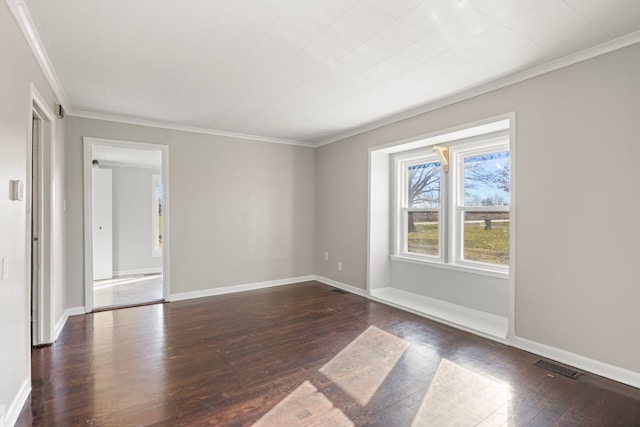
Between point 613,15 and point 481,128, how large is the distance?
4.81 ft

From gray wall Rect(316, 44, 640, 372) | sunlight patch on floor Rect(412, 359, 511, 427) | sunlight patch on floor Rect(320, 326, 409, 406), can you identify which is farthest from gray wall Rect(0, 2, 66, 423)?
gray wall Rect(316, 44, 640, 372)

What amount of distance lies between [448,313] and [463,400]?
6.22 ft

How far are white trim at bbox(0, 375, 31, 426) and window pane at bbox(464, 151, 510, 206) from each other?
14.7ft

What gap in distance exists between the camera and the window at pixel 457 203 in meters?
3.86

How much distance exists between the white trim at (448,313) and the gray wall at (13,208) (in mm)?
3708

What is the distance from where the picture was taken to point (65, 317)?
3992 mm

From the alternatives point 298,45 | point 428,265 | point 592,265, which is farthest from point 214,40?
point 428,265

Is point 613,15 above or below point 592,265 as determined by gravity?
above

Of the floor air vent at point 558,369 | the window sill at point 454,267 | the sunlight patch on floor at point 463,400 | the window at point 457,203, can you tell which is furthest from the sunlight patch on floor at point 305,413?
the window at point 457,203

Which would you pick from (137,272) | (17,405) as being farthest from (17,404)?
(137,272)

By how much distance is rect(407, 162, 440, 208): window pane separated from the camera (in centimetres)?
461

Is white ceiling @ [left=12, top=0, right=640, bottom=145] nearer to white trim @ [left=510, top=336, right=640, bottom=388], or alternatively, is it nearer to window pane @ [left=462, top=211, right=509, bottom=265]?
window pane @ [left=462, top=211, right=509, bottom=265]

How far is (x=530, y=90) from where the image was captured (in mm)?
3043

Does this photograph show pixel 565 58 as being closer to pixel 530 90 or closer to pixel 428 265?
pixel 530 90
